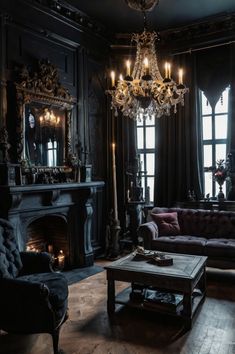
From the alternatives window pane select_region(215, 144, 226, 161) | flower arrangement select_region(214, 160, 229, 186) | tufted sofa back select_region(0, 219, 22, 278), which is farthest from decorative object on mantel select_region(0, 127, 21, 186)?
window pane select_region(215, 144, 226, 161)

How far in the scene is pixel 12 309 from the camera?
8.45 ft

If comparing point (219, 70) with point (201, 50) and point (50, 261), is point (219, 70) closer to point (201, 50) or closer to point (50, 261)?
point (201, 50)

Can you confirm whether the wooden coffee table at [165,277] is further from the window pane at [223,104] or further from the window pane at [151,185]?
the window pane at [223,104]

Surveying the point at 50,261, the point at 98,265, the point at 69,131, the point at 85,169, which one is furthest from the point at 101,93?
the point at 50,261

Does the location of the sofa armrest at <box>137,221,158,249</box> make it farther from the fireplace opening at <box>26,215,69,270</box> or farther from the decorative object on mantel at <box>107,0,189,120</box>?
the decorative object on mantel at <box>107,0,189,120</box>

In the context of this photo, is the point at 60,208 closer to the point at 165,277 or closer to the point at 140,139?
the point at 165,277

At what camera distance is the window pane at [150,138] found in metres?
6.10

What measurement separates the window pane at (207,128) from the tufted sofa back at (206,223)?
1420 mm

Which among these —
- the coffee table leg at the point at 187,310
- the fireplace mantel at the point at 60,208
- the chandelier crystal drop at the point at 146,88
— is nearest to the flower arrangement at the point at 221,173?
the chandelier crystal drop at the point at 146,88

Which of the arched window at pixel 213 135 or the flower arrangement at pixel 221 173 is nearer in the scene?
the flower arrangement at pixel 221 173

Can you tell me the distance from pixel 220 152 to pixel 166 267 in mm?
2996

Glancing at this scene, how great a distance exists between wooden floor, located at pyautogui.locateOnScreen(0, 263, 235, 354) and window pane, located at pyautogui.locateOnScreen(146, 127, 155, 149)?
10.4 feet

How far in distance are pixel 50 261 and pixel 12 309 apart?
27.4 inches

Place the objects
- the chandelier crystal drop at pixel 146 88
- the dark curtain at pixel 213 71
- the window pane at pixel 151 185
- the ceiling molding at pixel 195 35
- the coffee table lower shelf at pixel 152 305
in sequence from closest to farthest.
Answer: the coffee table lower shelf at pixel 152 305 < the chandelier crystal drop at pixel 146 88 < the ceiling molding at pixel 195 35 < the dark curtain at pixel 213 71 < the window pane at pixel 151 185
